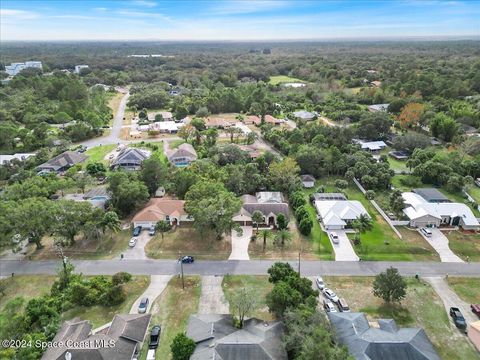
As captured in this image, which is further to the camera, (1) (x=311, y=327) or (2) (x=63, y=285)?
(2) (x=63, y=285)

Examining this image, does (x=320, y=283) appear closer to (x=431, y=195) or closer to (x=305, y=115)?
(x=431, y=195)

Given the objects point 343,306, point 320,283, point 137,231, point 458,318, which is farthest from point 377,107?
point 343,306

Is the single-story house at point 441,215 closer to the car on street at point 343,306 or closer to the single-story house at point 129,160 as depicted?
the car on street at point 343,306

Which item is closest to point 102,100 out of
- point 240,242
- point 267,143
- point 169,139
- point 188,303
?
point 169,139

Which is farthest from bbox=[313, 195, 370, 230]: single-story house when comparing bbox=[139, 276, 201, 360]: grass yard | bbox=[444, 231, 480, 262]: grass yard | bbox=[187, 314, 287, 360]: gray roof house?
bbox=[187, 314, 287, 360]: gray roof house

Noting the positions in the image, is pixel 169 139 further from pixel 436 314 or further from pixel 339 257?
pixel 436 314
